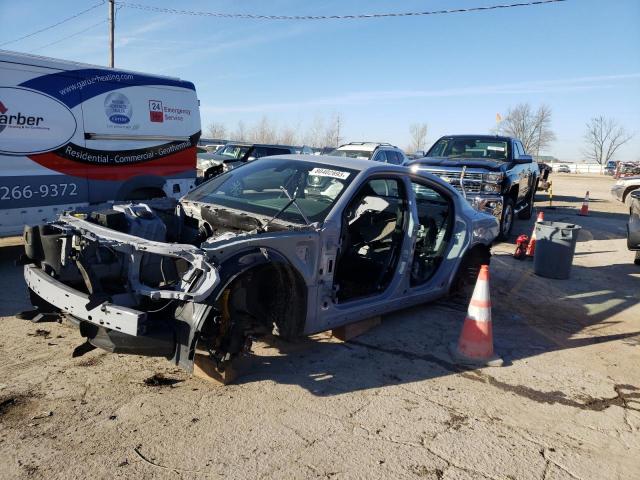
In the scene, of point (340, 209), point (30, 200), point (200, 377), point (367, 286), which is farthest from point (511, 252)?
point (30, 200)

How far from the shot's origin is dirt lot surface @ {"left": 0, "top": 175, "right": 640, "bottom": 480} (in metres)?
2.77

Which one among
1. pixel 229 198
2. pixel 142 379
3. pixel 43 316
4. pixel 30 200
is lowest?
pixel 142 379

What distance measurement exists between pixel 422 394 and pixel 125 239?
2.38 metres

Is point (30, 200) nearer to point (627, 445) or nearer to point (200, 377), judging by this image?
point (200, 377)

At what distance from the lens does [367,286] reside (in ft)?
15.6

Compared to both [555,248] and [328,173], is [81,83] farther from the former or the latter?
[555,248]

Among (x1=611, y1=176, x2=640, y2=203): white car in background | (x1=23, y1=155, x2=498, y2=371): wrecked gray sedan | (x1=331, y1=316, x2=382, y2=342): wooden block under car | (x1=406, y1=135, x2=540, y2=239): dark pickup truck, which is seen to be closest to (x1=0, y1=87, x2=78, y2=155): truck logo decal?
(x1=23, y1=155, x2=498, y2=371): wrecked gray sedan

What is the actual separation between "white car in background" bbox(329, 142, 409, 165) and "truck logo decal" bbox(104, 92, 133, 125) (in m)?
7.24

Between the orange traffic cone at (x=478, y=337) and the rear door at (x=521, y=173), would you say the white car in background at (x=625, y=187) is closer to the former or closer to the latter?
the rear door at (x=521, y=173)

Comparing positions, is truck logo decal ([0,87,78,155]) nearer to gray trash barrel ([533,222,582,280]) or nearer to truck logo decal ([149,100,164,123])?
truck logo decal ([149,100,164,123])

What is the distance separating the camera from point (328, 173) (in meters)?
4.47

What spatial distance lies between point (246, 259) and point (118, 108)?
548 cm

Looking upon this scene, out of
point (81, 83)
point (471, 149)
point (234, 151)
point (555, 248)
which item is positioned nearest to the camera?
point (81, 83)

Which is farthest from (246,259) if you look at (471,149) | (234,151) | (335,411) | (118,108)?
(234,151)
